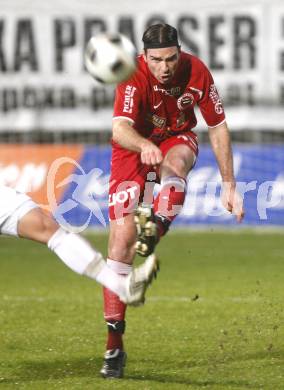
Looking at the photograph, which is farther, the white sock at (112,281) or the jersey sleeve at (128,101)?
the jersey sleeve at (128,101)

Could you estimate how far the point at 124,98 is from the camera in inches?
305

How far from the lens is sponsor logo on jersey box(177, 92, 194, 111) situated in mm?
7949

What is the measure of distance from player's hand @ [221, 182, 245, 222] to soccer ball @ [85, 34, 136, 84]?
1100 mm

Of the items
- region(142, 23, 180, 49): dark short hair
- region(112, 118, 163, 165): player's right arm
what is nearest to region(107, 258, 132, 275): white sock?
region(112, 118, 163, 165): player's right arm

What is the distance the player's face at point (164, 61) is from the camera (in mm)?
7566

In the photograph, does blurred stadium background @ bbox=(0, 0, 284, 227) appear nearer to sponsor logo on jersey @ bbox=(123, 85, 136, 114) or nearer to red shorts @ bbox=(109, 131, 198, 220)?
red shorts @ bbox=(109, 131, 198, 220)

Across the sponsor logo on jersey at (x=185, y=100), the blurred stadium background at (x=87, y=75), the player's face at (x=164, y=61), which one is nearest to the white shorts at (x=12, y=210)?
the player's face at (x=164, y=61)

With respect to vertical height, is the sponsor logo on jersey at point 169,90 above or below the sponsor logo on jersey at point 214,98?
above

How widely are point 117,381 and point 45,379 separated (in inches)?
19.4

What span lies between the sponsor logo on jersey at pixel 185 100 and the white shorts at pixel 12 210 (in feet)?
5.85

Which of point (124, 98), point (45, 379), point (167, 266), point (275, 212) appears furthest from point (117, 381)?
point (275, 212)

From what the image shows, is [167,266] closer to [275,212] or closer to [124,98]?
[275,212]

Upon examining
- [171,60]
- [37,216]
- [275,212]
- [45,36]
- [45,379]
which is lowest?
[275,212]

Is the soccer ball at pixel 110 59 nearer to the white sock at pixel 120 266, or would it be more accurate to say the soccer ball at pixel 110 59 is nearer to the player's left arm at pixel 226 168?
the player's left arm at pixel 226 168
